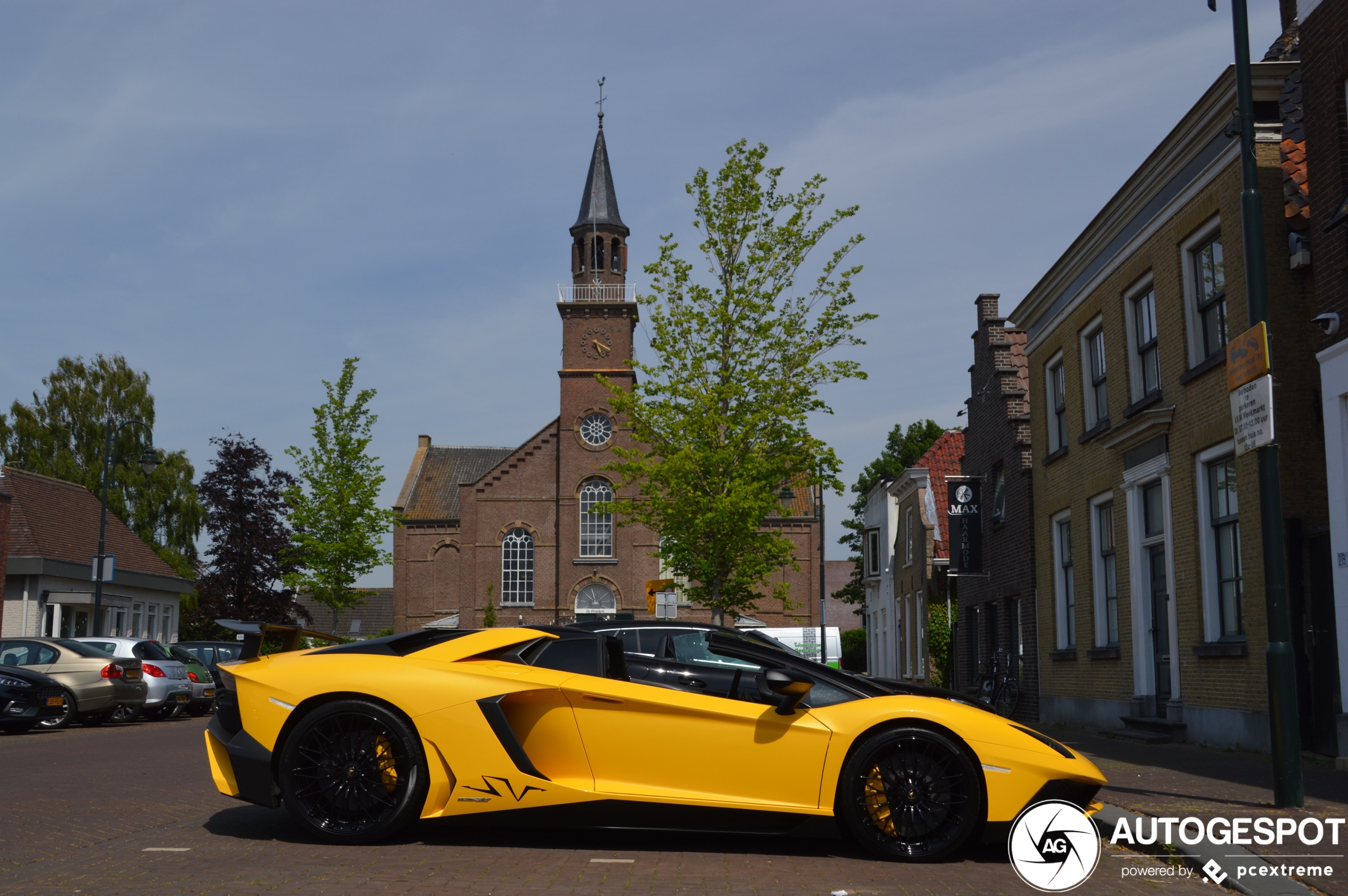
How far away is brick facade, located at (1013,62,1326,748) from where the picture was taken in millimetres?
13547

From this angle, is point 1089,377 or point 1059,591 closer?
point 1089,377

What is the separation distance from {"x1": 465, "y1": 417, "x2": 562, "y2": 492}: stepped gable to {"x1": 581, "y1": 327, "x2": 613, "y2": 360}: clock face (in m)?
4.02

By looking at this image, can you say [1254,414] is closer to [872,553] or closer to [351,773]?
[351,773]

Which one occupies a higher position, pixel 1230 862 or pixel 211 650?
pixel 211 650

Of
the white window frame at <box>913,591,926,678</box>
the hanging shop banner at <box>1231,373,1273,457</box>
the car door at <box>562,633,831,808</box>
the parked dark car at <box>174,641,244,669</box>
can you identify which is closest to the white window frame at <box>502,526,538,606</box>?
the white window frame at <box>913,591,926,678</box>

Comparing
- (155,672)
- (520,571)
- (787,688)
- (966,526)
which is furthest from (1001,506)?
(520,571)

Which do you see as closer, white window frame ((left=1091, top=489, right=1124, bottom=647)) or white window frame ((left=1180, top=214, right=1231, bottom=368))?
white window frame ((left=1180, top=214, right=1231, bottom=368))

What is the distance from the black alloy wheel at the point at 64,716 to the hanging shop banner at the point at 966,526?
16139 mm

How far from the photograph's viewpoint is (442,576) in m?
74.1

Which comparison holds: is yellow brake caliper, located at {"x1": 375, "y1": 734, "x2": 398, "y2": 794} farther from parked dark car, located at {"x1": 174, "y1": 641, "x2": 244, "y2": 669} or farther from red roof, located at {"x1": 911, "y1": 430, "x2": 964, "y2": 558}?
red roof, located at {"x1": 911, "y1": 430, "x2": 964, "y2": 558}

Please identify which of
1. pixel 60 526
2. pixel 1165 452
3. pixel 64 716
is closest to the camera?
pixel 1165 452

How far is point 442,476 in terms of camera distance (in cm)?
8100

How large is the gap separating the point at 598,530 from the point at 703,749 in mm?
60996

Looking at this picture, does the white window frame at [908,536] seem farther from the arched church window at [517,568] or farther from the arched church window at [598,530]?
the arched church window at [517,568]
